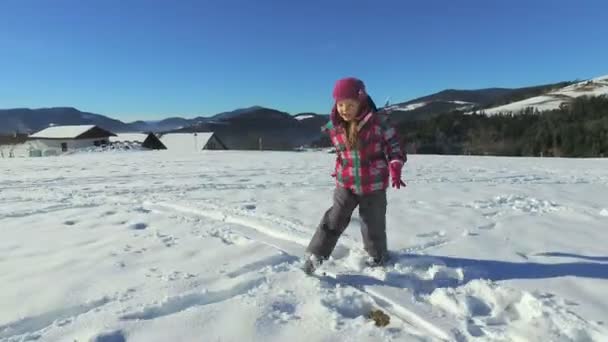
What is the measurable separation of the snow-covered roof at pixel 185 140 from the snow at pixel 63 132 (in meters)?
9.84

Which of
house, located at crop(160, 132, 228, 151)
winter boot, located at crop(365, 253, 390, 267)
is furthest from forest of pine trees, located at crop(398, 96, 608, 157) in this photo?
winter boot, located at crop(365, 253, 390, 267)

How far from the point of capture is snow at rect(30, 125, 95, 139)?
5447cm

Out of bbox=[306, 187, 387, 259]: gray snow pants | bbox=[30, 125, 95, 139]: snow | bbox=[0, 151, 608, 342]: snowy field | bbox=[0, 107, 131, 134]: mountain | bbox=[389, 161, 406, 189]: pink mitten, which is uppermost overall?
bbox=[0, 107, 131, 134]: mountain

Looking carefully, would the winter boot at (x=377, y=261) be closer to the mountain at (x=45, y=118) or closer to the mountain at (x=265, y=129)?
the mountain at (x=265, y=129)

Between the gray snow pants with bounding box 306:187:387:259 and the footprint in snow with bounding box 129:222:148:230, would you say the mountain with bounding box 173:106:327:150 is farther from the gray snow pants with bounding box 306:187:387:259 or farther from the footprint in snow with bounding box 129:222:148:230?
the gray snow pants with bounding box 306:187:387:259

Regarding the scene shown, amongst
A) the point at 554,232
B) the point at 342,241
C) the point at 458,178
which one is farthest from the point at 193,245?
the point at 458,178

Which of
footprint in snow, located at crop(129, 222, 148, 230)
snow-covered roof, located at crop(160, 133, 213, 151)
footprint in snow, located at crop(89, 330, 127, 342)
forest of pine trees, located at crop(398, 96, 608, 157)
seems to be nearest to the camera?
footprint in snow, located at crop(89, 330, 127, 342)

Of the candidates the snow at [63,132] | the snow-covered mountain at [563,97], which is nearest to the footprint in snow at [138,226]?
the snow at [63,132]

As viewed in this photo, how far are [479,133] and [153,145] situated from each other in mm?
49470

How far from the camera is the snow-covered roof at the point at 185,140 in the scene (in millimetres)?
49728

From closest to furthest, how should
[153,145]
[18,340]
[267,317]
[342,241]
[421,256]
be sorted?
[18,340]
[267,317]
[421,256]
[342,241]
[153,145]

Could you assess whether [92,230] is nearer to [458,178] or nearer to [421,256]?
[421,256]

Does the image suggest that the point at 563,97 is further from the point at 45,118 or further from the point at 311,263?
the point at 45,118

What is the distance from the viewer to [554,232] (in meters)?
4.23
